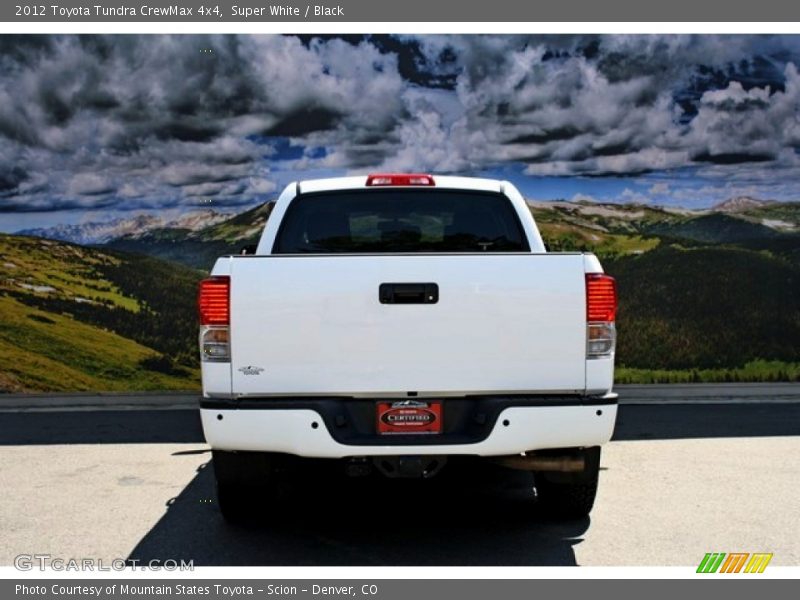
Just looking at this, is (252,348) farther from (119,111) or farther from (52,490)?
(119,111)

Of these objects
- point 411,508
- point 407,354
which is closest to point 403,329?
point 407,354

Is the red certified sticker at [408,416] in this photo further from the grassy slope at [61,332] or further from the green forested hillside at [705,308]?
the green forested hillside at [705,308]

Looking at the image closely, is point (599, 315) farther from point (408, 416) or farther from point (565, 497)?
point (565, 497)

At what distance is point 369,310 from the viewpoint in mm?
4723

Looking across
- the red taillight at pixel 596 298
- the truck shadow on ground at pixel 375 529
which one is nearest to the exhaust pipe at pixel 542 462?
the truck shadow on ground at pixel 375 529

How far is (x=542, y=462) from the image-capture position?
5.04 metres

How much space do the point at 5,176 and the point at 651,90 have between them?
751cm

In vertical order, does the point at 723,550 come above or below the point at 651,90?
below

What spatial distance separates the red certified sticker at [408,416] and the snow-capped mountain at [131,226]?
727 centimetres

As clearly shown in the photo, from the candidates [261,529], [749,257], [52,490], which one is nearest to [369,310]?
[261,529]

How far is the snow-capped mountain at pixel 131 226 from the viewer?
11.5 meters

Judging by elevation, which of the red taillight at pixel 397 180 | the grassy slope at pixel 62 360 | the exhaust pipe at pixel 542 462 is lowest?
the grassy slope at pixel 62 360
